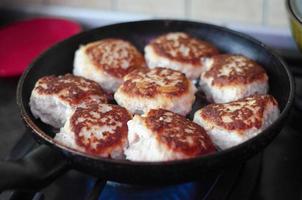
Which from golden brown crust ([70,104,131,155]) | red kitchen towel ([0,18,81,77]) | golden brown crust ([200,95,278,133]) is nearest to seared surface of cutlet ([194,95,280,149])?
golden brown crust ([200,95,278,133])

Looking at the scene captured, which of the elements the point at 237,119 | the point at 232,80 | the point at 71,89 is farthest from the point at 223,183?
the point at 71,89

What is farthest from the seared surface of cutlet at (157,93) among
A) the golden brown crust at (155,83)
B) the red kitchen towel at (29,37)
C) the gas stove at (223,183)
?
the red kitchen towel at (29,37)

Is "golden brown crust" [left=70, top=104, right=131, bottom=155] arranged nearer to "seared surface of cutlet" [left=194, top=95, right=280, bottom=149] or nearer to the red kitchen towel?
"seared surface of cutlet" [left=194, top=95, right=280, bottom=149]

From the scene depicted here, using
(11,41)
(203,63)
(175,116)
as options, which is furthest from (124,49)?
(11,41)

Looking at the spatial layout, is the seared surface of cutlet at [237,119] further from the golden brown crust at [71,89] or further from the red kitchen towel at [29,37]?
the red kitchen towel at [29,37]

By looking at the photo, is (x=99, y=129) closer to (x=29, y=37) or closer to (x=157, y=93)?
(x=157, y=93)

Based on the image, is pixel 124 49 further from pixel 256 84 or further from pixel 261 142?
pixel 261 142
